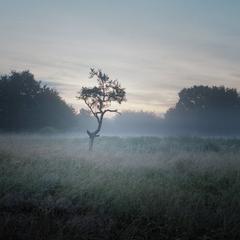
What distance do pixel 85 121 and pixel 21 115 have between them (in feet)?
72.3

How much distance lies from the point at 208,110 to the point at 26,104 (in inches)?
1635

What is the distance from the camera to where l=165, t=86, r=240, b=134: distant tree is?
8444 centimetres

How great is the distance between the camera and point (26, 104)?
190 feet

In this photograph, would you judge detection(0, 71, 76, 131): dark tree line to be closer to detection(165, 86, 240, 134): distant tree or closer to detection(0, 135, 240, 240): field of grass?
detection(165, 86, 240, 134): distant tree

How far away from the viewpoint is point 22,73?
5862 cm

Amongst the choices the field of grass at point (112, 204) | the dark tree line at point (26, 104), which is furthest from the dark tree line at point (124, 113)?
the field of grass at point (112, 204)

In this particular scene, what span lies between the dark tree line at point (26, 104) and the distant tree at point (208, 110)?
31688mm

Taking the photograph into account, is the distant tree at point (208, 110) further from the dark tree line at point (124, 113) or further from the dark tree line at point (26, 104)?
the dark tree line at point (26, 104)

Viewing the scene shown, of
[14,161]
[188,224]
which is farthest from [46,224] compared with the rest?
[14,161]

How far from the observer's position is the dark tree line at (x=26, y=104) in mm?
56875

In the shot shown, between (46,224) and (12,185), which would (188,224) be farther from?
(12,185)

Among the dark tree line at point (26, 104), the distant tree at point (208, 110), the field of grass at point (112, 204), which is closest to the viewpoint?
the field of grass at point (112, 204)

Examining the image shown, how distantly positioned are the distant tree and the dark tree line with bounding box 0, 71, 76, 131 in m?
31.7

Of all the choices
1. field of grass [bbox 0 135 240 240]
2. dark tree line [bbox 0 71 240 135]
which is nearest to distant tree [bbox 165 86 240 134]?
dark tree line [bbox 0 71 240 135]
